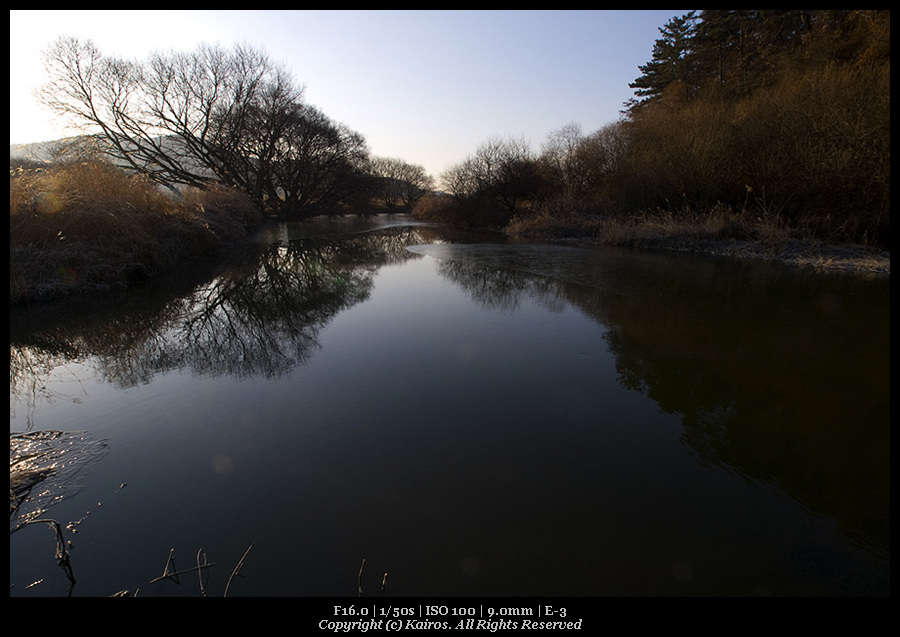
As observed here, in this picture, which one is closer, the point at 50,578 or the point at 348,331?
the point at 50,578

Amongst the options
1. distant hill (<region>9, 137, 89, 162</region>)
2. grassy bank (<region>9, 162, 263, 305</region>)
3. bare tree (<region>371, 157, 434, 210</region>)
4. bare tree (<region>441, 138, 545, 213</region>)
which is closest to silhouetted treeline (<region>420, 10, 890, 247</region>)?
bare tree (<region>441, 138, 545, 213</region>)

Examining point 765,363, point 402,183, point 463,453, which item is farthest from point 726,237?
point 402,183

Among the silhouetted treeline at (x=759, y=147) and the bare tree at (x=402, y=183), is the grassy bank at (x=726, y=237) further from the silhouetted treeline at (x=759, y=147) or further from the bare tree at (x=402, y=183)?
the bare tree at (x=402, y=183)

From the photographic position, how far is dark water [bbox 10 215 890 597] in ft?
5.97

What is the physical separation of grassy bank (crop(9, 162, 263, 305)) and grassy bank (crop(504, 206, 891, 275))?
1398 cm

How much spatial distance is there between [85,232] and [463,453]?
354 inches

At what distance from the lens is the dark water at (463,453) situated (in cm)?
182

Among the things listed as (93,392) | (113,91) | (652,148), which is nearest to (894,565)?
(93,392)

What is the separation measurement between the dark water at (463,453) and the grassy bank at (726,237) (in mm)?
6124

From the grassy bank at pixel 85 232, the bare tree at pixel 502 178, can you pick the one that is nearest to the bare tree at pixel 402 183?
A: the bare tree at pixel 502 178

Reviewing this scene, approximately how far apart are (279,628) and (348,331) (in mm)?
3922

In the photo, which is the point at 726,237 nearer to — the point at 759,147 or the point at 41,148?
the point at 759,147

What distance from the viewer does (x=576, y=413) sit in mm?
3152

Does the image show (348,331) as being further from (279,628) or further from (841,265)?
(841,265)
